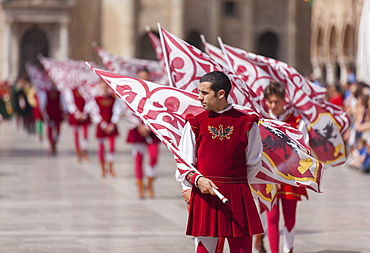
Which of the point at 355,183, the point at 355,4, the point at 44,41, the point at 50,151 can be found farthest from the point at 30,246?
the point at 355,4

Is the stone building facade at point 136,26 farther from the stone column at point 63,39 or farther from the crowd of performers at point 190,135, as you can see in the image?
the crowd of performers at point 190,135

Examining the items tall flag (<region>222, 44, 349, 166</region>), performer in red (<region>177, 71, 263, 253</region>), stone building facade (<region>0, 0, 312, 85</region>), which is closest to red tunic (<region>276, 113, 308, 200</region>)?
tall flag (<region>222, 44, 349, 166</region>)

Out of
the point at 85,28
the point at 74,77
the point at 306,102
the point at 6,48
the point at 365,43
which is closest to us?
the point at 306,102

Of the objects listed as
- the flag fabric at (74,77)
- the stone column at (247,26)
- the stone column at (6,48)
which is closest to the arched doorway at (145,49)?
the stone column at (247,26)

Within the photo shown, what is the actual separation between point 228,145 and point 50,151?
18.4m

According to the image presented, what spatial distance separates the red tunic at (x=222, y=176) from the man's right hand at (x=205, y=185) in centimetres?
11

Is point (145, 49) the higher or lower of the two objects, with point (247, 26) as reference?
lower

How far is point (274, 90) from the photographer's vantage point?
29.7 ft

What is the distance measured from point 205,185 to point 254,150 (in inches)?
19.1

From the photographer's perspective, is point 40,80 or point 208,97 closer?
point 208,97

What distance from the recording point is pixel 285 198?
9.13 m

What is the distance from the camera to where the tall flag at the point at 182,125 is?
7.31 m

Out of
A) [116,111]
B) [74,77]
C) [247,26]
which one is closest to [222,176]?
[116,111]

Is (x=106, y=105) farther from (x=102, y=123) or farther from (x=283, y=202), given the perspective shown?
(x=283, y=202)
